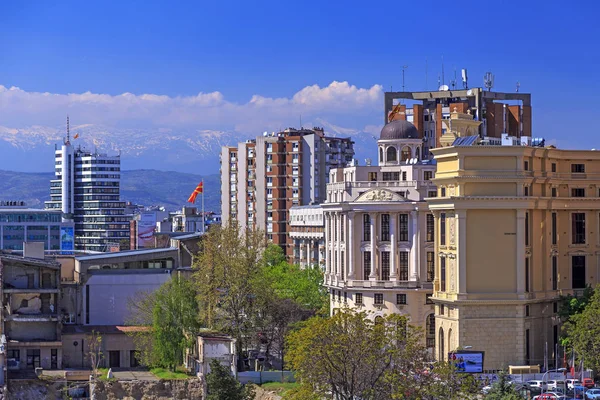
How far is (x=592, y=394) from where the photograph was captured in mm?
76750

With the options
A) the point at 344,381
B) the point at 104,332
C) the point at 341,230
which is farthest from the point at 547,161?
the point at 104,332

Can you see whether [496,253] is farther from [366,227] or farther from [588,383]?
[366,227]

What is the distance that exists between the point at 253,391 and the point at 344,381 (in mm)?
19886

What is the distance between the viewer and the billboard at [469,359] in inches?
3301

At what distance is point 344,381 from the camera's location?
239 feet

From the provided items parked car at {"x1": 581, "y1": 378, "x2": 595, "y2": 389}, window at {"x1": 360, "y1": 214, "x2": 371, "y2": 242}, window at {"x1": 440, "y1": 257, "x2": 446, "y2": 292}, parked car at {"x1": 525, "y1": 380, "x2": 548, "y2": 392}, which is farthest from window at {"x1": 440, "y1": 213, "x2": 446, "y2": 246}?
parked car at {"x1": 581, "y1": 378, "x2": 595, "y2": 389}

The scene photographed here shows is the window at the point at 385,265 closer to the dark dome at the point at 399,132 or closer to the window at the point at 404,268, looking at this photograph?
the window at the point at 404,268

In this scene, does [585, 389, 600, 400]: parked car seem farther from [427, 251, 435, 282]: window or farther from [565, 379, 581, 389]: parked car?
[427, 251, 435, 282]: window

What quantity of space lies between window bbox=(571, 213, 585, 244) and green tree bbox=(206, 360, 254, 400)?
25.1 metres

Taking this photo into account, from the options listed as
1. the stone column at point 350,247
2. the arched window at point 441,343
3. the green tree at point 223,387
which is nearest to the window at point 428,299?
Result: the stone column at point 350,247

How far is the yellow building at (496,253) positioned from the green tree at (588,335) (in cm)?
449

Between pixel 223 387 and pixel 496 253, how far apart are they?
763 inches

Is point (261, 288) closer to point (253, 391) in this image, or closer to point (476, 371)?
point (253, 391)

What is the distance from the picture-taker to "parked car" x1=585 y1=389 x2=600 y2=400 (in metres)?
76.4
